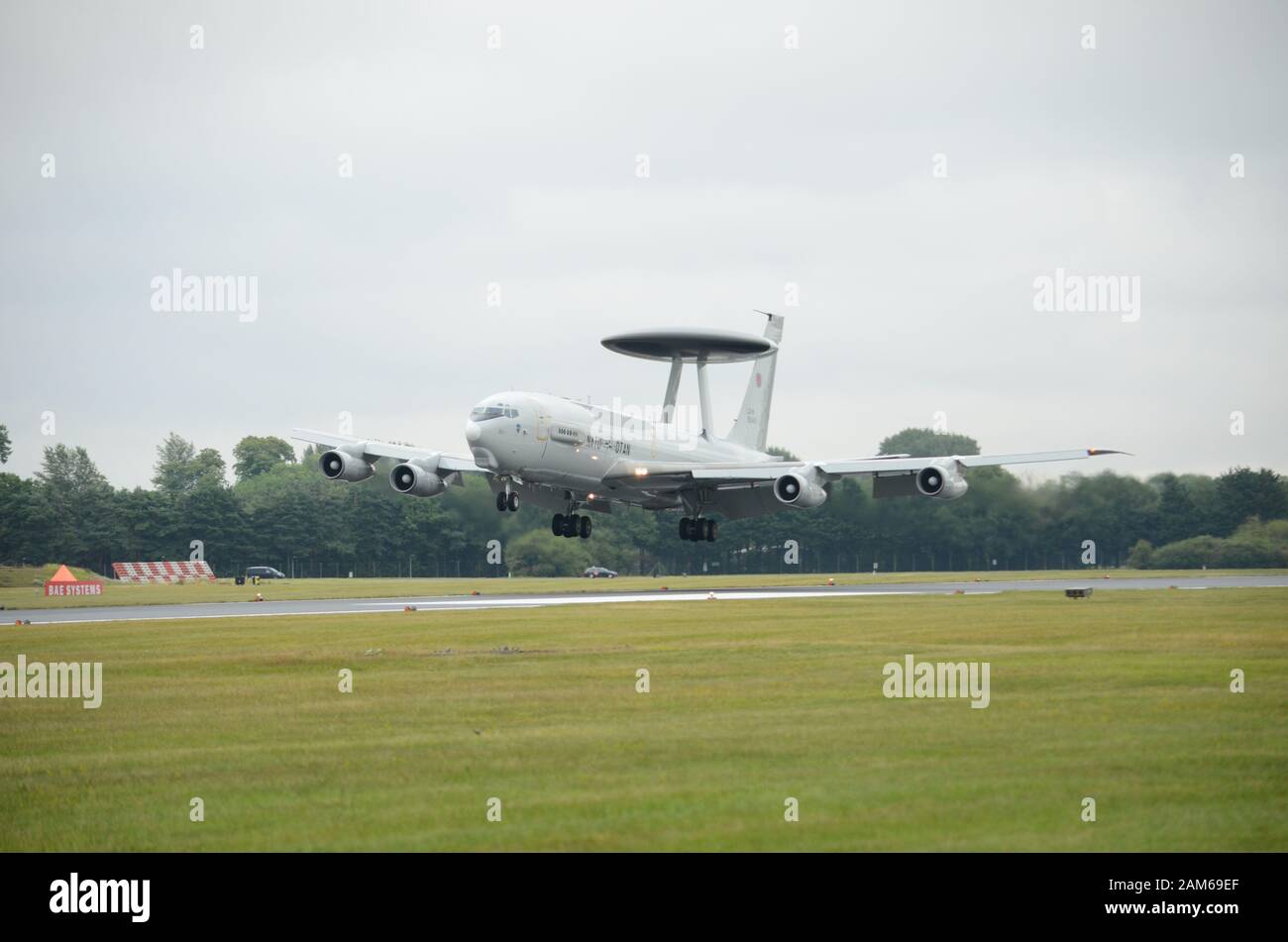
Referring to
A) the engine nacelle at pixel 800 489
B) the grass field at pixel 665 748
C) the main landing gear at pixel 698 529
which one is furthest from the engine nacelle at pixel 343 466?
the grass field at pixel 665 748

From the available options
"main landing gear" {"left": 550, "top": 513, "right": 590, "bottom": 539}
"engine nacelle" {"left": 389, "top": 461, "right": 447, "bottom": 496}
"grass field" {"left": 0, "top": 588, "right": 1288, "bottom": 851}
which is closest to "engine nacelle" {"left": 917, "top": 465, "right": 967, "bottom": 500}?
"main landing gear" {"left": 550, "top": 513, "right": 590, "bottom": 539}

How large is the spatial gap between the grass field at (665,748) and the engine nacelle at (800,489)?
30719 mm

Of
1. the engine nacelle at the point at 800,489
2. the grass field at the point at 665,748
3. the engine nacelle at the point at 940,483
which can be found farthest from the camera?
the engine nacelle at the point at 800,489

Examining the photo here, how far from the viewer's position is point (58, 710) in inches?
1132

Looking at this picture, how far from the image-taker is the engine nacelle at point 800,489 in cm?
7106

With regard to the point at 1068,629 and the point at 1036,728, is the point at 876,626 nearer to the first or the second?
the point at 1068,629

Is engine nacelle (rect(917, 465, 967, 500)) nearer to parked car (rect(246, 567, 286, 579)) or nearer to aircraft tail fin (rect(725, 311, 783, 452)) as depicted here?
aircraft tail fin (rect(725, 311, 783, 452))

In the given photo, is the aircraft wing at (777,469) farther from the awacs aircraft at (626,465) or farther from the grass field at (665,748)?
the grass field at (665,748)

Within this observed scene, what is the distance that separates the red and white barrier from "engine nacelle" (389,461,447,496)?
56990 mm

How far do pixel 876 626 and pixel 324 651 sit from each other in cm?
1600

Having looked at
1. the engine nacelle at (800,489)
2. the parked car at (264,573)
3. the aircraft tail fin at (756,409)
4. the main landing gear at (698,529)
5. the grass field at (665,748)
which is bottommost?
the grass field at (665,748)

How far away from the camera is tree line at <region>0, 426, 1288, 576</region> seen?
93.0 m

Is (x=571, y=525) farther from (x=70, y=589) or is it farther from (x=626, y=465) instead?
(x=70, y=589)
